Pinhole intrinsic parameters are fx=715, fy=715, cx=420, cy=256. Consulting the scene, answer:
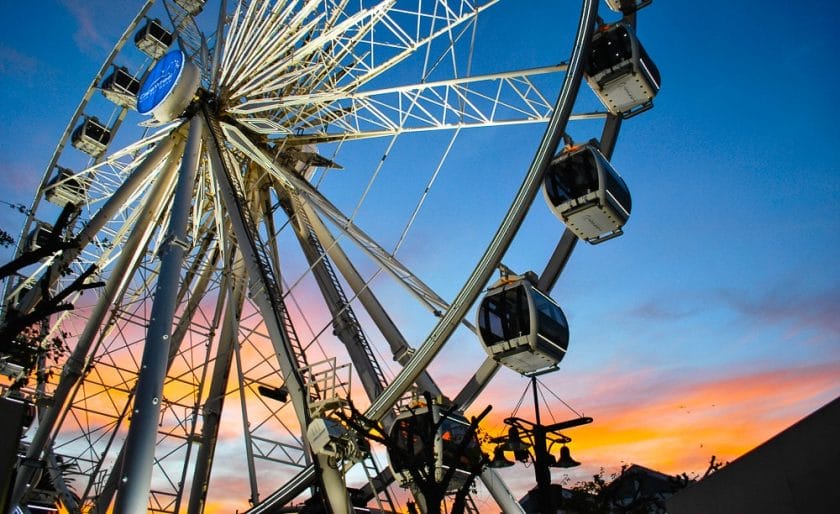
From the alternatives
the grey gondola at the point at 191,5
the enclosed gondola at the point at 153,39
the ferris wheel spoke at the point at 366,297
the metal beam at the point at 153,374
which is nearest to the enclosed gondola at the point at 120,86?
the enclosed gondola at the point at 153,39

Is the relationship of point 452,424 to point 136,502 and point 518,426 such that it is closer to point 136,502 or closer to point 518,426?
point 518,426

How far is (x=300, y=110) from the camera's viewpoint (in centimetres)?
2019

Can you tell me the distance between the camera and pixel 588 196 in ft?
41.7

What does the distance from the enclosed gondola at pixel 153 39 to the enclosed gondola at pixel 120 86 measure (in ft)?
3.59

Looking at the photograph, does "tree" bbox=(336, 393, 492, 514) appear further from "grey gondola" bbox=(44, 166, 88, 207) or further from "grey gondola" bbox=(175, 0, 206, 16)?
"grey gondola" bbox=(175, 0, 206, 16)

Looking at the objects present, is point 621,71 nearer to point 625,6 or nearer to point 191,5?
point 625,6

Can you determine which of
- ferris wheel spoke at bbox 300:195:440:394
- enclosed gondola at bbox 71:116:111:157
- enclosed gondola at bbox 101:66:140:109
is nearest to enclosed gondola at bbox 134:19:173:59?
enclosed gondola at bbox 101:66:140:109

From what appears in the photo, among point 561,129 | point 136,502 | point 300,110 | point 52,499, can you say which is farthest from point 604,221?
point 52,499

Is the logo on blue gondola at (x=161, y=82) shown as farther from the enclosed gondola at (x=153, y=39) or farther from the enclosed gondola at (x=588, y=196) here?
the enclosed gondola at (x=588, y=196)

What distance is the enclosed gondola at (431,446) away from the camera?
483 inches

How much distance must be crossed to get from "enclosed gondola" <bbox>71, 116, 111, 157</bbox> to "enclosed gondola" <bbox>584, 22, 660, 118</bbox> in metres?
16.1

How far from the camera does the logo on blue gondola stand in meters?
17.2

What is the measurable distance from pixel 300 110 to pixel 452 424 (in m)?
10.7

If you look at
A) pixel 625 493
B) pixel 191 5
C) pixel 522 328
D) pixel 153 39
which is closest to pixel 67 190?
pixel 153 39
